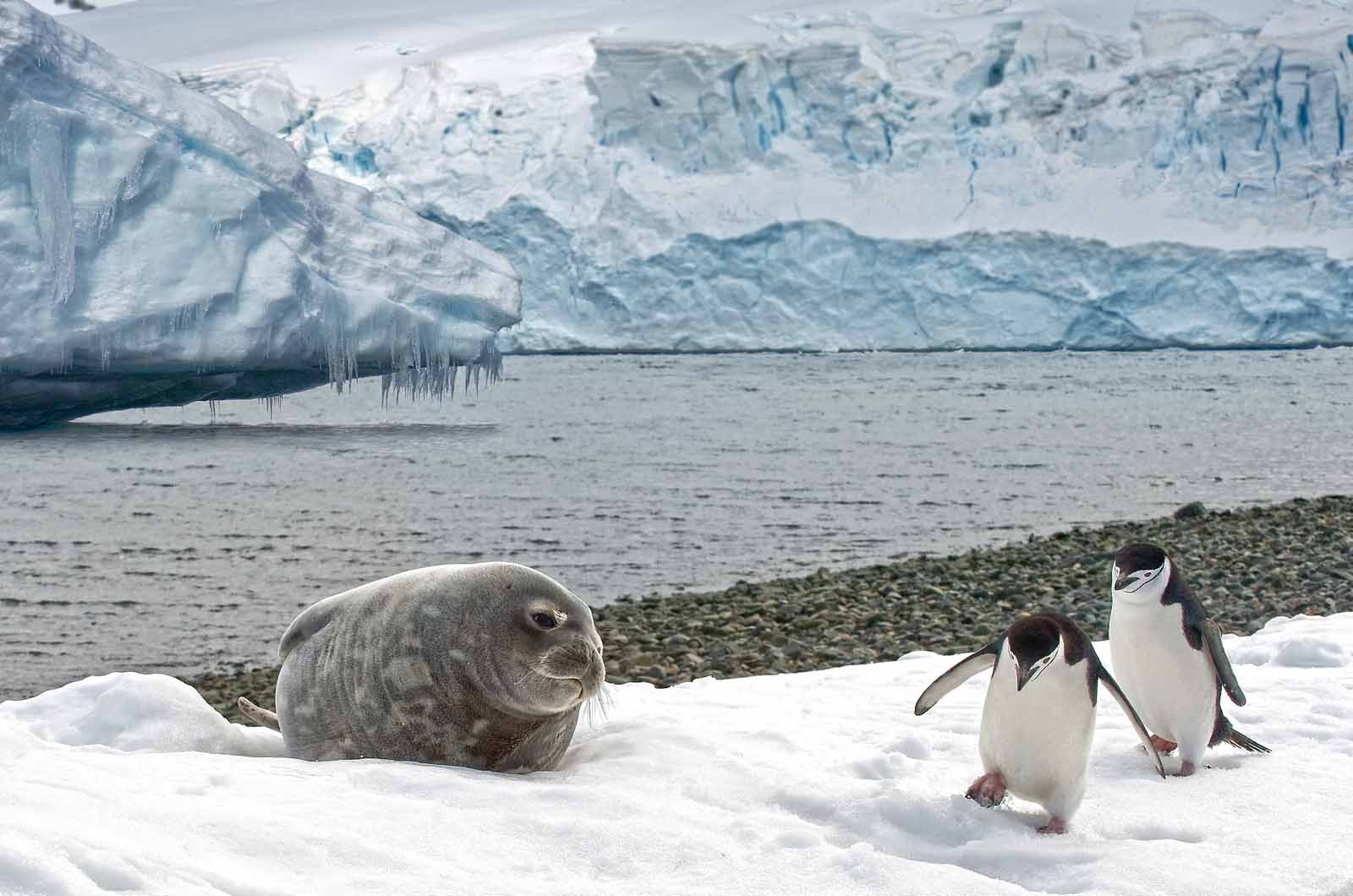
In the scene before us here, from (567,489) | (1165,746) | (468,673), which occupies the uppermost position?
(468,673)

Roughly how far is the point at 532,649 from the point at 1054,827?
1166mm

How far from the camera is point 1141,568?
10.1 feet

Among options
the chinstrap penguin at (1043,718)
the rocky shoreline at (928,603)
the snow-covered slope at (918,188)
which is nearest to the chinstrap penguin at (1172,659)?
the chinstrap penguin at (1043,718)

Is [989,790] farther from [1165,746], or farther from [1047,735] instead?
[1165,746]

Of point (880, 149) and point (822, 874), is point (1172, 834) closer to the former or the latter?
point (822, 874)

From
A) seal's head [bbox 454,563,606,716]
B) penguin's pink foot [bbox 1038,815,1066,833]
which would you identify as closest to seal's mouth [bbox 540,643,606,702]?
seal's head [bbox 454,563,606,716]

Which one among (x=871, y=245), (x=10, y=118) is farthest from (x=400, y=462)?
(x=871, y=245)

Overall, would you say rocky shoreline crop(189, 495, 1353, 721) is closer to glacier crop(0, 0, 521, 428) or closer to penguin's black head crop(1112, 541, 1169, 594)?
penguin's black head crop(1112, 541, 1169, 594)

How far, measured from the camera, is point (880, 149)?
44.6 metres

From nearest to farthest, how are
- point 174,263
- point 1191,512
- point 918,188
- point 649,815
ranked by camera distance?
point 649,815 → point 1191,512 → point 174,263 → point 918,188

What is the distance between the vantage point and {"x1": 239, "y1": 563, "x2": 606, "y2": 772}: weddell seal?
2873mm

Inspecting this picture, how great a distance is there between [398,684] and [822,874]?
46.0 inches

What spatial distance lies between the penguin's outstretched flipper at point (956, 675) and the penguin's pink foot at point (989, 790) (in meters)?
0.22

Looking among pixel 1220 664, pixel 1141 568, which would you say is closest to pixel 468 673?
pixel 1141 568
